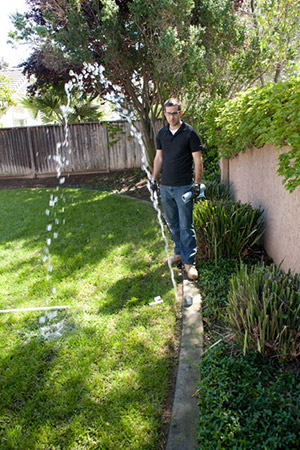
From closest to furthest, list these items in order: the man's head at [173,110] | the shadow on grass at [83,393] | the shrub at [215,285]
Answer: the shadow on grass at [83,393]
the shrub at [215,285]
the man's head at [173,110]

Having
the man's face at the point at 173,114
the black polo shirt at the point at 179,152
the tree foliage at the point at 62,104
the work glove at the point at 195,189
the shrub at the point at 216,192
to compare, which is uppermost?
the tree foliage at the point at 62,104

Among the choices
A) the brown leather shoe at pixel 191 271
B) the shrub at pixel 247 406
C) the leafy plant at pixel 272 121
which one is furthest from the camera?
the brown leather shoe at pixel 191 271

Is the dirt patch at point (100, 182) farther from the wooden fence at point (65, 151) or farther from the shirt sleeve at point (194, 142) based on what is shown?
the shirt sleeve at point (194, 142)

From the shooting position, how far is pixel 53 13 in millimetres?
7707

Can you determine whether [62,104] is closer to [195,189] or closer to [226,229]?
[195,189]

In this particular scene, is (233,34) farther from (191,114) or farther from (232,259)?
(232,259)

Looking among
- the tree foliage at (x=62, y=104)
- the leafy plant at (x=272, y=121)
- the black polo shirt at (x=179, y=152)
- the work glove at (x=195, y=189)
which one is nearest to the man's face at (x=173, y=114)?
the black polo shirt at (x=179, y=152)

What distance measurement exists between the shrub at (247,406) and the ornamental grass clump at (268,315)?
0.39 feet

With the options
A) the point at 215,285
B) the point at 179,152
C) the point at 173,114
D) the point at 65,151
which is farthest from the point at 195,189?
the point at 65,151

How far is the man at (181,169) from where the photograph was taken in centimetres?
361

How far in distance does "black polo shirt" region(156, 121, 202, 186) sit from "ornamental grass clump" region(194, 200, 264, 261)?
517 mm

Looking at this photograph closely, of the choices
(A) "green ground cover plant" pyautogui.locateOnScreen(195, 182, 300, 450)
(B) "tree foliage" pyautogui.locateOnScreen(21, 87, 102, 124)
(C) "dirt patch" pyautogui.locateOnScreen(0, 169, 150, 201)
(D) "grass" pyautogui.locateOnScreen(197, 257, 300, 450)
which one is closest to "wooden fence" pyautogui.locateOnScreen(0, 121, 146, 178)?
(C) "dirt patch" pyautogui.locateOnScreen(0, 169, 150, 201)

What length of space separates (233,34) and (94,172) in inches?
241

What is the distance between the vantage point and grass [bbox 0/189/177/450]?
2119mm
